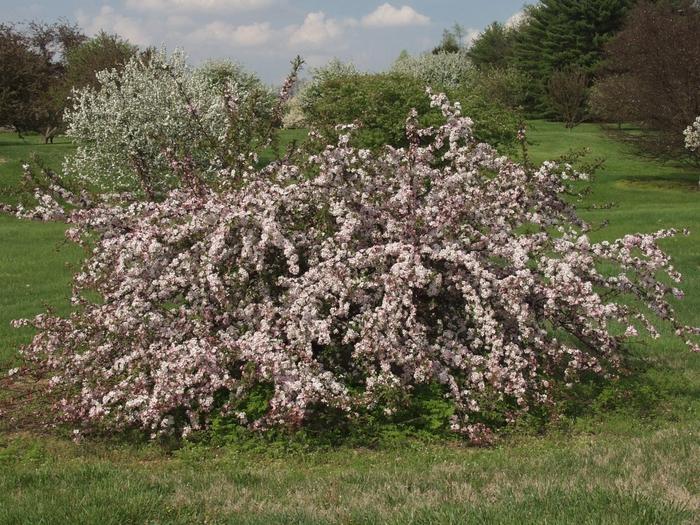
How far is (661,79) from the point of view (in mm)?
34594

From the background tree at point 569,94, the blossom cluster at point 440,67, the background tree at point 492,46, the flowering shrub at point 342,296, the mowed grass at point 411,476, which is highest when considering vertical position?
the background tree at point 492,46

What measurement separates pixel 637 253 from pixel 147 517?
561 inches

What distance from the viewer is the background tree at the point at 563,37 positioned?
59219mm

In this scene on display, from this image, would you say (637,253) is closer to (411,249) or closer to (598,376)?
(598,376)

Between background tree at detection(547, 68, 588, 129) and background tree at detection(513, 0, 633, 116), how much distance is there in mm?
1119

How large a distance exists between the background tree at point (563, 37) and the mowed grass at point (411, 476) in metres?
54.9

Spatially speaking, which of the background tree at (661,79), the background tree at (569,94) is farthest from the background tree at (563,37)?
the background tree at (661,79)

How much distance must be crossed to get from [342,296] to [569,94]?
5605 cm

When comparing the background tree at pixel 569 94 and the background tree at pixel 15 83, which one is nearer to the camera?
the background tree at pixel 15 83

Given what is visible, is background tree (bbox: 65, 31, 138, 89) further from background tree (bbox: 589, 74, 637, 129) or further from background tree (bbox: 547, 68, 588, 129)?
background tree (bbox: 547, 68, 588, 129)

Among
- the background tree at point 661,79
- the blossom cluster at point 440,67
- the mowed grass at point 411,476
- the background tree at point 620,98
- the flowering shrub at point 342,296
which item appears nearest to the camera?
the mowed grass at point 411,476

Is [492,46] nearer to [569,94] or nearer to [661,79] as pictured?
[569,94]

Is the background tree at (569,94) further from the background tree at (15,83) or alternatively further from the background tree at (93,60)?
the background tree at (15,83)

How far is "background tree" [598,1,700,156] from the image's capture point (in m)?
33.8
